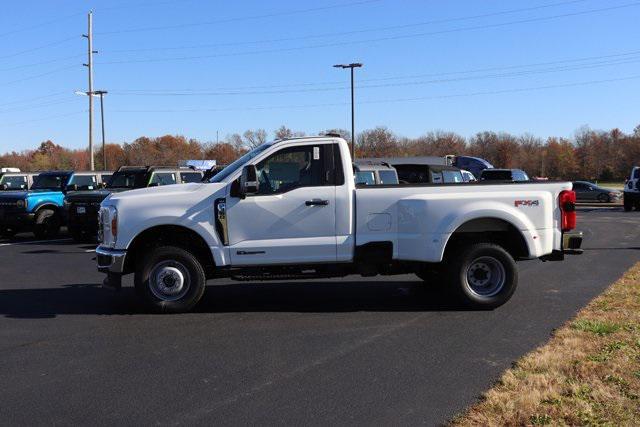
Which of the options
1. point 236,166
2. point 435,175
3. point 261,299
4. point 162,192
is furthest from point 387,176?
point 162,192

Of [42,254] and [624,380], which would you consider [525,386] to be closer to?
[624,380]

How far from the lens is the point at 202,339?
6.45 metres

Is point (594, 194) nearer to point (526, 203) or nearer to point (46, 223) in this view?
point (46, 223)

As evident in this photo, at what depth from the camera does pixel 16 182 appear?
70.0 feet

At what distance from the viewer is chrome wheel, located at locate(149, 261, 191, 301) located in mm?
7547

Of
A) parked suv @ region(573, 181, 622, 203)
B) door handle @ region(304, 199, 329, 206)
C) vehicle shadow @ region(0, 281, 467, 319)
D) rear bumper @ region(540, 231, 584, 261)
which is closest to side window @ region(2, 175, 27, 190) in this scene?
vehicle shadow @ region(0, 281, 467, 319)

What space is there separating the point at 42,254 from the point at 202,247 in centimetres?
787

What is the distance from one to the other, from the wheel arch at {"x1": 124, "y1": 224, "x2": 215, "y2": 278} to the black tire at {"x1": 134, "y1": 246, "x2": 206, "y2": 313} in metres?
0.19

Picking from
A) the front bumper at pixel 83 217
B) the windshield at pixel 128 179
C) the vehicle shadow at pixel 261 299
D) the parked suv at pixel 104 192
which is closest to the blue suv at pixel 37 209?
the parked suv at pixel 104 192

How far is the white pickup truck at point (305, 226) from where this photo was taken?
7480mm

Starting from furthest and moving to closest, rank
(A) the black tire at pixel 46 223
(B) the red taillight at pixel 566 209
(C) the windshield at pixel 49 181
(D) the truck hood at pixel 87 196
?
(C) the windshield at pixel 49 181 → (A) the black tire at pixel 46 223 → (D) the truck hood at pixel 87 196 → (B) the red taillight at pixel 566 209

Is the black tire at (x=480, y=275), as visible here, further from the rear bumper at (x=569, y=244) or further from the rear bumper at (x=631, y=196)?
the rear bumper at (x=631, y=196)

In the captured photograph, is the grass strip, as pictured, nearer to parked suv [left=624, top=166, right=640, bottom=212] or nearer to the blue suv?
the blue suv

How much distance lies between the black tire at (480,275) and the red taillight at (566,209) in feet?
2.79
